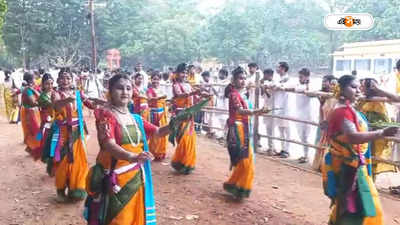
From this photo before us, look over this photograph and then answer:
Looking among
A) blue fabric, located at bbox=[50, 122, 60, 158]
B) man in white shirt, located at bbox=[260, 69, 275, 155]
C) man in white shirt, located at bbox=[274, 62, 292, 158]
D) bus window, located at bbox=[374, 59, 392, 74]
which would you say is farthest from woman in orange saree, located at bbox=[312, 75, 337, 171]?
bus window, located at bbox=[374, 59, 392, 74]

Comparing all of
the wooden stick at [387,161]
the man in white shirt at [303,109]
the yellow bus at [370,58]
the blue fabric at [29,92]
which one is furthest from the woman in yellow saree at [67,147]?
the yellow bus at [370,58]

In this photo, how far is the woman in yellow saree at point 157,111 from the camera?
7.65 m

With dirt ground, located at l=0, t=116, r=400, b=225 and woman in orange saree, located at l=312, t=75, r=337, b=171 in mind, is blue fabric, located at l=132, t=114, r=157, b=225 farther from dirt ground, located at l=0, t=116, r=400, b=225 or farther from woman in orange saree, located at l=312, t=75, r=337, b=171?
woman in orange saree, located at l=312, t=75, r=337, b=171

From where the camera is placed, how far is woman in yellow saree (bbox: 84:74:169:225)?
3.14m

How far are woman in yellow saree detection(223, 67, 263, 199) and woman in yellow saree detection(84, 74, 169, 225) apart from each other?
2015 mm

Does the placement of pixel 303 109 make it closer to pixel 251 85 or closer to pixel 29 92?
pixel 251 85

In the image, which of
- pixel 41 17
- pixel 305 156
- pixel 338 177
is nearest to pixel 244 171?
pixel 338 177

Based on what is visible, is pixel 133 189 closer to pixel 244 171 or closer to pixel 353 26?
pixel 244 171

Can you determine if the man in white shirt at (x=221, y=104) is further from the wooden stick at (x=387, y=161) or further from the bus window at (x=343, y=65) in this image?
the bus window at (x=343, y=65)

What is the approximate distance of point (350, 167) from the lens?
3344mm

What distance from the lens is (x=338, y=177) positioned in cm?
344

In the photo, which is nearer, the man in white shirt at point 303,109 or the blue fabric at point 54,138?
the blue fabric at point 54,138

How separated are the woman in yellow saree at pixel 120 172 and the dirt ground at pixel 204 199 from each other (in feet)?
5.05

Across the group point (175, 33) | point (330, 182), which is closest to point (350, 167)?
point (330, 182)
